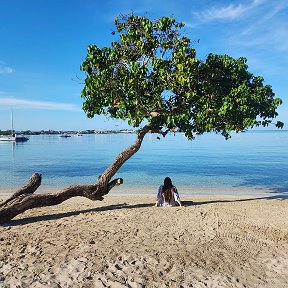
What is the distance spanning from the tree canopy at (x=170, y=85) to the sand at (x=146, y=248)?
133 inches

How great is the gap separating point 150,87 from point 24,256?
7.29 m

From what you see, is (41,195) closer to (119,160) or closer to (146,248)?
(119,160)

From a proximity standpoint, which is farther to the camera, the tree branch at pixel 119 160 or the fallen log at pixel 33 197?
the tree branch at pixel 119 160

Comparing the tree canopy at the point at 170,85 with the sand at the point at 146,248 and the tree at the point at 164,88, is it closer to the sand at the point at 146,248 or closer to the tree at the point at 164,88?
the tree at the point at 164,88

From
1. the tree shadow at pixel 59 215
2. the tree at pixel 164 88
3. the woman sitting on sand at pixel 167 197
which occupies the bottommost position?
the tree shadow at pixel 59 215

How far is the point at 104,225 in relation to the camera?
10.3 m

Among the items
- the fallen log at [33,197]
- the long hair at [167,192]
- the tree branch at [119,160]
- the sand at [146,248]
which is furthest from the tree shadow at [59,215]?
the tree branch at [119,160]

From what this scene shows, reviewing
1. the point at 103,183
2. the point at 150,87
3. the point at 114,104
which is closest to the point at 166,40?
the point at 150,87

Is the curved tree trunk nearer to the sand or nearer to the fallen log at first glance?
the fallen log

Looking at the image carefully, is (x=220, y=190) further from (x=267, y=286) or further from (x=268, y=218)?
(x=267, y=286)

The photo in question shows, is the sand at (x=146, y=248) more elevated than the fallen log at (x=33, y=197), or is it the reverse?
the fallen log at (x=33, y=197)

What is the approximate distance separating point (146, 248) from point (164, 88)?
6.24 metres

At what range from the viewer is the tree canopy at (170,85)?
39.1ft

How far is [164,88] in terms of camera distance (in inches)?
495
